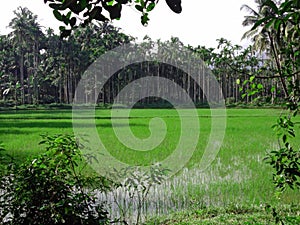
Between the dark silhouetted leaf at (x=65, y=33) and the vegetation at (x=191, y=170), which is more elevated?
the dark silhouetted leaf at (x=65, y=33)

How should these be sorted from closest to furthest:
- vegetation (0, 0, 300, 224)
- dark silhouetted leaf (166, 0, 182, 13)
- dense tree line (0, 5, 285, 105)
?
dark silhouetted leaf (166, 0, 182, 13) < vegetation (0, 0, 300, 224) < dense tree line (0, 5, 285, 105)

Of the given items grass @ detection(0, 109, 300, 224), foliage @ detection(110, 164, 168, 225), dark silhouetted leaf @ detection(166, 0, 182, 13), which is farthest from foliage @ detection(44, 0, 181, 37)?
foliage @ detection(110, 164, 168, 225)

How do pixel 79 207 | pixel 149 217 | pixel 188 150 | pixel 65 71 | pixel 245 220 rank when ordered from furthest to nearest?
pixel 65 71 < pixel 188 150 < pixel 149 217 < pixel 245 220 < pixel 79 207

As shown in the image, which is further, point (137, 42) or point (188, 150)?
point (137, 42)

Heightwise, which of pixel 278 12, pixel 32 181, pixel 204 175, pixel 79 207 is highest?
pixel 278 12

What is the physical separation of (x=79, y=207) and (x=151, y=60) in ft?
107

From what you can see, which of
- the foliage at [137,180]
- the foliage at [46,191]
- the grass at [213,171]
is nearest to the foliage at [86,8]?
the grass at [213,171]

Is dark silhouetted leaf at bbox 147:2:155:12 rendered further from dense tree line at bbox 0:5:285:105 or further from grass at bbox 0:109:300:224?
dense tree line at bbox 0:5:285:105

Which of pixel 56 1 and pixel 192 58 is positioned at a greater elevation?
pixel 192 58

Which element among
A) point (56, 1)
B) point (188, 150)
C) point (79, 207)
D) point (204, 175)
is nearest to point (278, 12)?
point (56, 1)

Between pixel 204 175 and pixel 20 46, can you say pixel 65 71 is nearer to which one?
pixel 20 46

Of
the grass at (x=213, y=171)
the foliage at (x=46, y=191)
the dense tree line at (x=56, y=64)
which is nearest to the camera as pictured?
the foliage at (x=46, y=191)

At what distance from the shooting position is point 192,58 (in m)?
35.7

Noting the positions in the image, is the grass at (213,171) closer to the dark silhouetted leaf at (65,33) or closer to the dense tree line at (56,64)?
the dark silhouetted leaf at (65,33)
